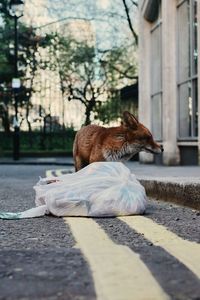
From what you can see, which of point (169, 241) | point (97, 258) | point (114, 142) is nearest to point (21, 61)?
point (114, 142)

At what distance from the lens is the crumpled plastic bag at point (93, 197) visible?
19.3 ft

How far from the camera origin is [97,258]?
3682 millimetres

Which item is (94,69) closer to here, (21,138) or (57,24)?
(57,24)

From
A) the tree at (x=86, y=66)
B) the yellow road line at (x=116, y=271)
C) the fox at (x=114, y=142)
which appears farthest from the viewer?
the tree at (x=86, y=66)

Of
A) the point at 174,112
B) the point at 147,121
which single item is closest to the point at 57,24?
the point at 147,121

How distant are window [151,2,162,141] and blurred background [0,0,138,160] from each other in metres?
7.94

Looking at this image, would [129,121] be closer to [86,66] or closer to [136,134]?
[136,134]

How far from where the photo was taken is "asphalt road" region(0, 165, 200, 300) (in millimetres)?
2912

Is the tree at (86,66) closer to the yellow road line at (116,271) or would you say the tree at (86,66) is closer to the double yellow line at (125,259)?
the double yellow line at (125,259)

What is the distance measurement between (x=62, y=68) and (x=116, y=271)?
2944 cm

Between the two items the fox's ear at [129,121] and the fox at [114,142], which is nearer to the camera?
the fox at [114,142]

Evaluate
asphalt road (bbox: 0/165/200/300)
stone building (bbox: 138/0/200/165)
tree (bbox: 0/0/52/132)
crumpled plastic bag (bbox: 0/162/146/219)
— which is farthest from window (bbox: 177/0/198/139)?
tree (bbox: 0/0/52/132)

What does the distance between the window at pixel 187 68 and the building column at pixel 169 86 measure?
5.2 inches

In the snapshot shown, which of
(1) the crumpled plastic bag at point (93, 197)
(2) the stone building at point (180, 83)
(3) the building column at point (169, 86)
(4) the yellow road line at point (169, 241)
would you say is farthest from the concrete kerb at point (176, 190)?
(3) the building column at point (169, 86)
